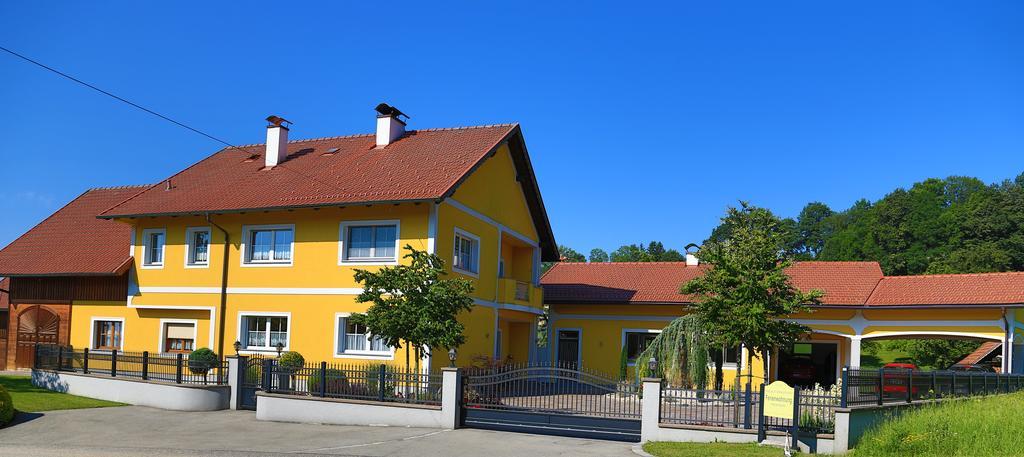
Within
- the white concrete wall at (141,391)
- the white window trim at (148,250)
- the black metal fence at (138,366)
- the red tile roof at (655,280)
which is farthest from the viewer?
the red tile roof at (655,280)

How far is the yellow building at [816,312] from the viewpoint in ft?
89.5

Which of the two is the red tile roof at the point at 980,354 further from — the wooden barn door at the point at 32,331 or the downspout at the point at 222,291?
the wooden barn door at the point at 32,331

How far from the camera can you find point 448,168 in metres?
24.3

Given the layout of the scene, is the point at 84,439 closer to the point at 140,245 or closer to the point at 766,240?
the point at 140,245

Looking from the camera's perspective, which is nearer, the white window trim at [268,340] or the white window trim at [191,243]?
the white window trim at [268,340]

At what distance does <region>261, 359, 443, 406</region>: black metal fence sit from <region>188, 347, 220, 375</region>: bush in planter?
2.13 m

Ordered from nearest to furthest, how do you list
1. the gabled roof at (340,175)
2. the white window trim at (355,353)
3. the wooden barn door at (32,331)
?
the white window trim at (355,353) → the gabled roof at (340,175) → the wooden barn door at (32,331)

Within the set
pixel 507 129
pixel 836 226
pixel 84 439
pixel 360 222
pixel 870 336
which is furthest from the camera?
pixel 836 226

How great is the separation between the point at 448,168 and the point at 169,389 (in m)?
9.06

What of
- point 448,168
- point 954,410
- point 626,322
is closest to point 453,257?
point 448,168

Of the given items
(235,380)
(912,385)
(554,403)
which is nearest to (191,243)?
(235,380)

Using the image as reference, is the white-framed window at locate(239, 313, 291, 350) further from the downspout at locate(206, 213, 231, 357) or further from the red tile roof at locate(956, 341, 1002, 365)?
the red tile roof at locate(956, 341, 1002, 365)

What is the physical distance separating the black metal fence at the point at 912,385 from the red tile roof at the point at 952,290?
4.35 metres

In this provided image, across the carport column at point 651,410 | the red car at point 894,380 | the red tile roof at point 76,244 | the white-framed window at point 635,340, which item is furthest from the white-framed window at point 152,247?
the red car at point 894,380
